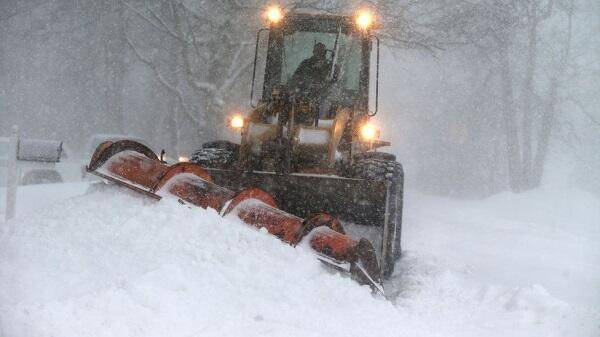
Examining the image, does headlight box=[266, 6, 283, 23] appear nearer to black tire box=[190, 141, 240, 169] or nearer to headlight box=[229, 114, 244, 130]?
headlight box=[229, 114, 244, 130]

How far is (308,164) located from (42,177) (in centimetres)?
714

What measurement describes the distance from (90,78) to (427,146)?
869 inches

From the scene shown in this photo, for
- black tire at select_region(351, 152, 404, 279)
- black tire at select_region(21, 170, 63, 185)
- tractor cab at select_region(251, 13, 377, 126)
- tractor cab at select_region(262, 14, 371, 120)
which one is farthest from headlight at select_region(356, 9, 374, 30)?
black tire at select_region(21, 170, 63, 185)

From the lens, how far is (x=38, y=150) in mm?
8141

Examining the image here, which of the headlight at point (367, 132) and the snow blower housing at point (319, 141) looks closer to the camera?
the snow blower housing at point (319, 141)

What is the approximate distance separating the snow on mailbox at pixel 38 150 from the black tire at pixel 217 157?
8.57 feet

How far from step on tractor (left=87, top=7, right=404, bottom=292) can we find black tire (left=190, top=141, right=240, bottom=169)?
1 cm

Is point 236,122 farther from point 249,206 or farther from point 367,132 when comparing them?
point 249,206

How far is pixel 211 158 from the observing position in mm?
6664

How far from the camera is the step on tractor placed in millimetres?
4523

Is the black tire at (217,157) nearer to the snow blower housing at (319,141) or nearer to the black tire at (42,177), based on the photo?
the snow blower housing at (319,141)

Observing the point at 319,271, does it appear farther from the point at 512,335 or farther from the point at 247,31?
the point at 247,31

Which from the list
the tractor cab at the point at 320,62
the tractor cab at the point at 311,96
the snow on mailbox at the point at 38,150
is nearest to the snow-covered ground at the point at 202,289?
the tractor cab at the point at 311,96

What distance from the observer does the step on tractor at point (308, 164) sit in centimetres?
452
